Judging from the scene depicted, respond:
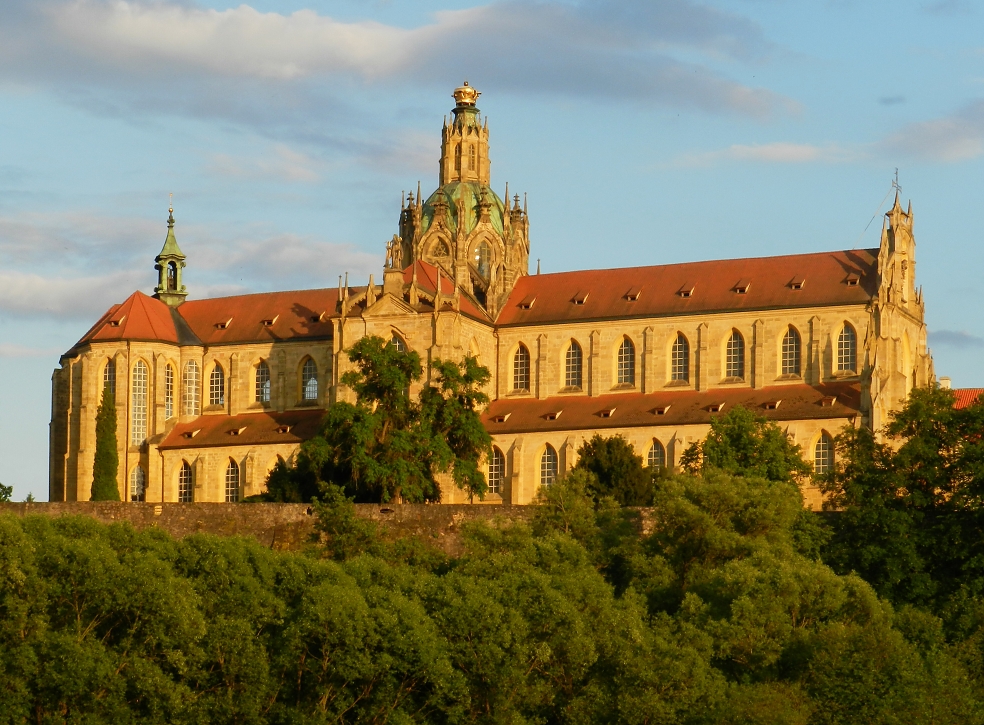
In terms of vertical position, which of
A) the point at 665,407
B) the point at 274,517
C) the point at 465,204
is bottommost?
the point at 274,517

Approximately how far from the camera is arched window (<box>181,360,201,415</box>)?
119312 mm

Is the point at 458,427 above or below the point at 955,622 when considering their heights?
above

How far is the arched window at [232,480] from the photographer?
4451 inches

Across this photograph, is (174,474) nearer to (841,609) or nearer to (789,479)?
(789,479)

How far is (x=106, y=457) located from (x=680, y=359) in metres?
27.3

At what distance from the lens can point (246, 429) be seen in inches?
4528

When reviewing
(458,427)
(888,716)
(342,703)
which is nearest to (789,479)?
(458,427)

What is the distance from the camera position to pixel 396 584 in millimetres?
74812

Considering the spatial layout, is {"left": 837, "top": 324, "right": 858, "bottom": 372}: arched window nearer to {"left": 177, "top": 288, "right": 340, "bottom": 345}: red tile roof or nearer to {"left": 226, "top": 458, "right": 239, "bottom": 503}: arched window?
{"left": 177, "top": 288, "right": 340, "bottom": 345}: red tile roof

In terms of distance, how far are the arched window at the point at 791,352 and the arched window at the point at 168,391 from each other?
29.9 meters

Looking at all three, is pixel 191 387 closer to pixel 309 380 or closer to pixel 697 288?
pixel 309 380

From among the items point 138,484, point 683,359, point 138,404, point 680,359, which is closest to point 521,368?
point 680,359

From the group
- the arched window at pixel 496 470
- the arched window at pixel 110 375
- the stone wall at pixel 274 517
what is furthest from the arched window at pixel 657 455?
the arched window at pixel 110 375

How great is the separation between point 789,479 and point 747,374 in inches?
695
